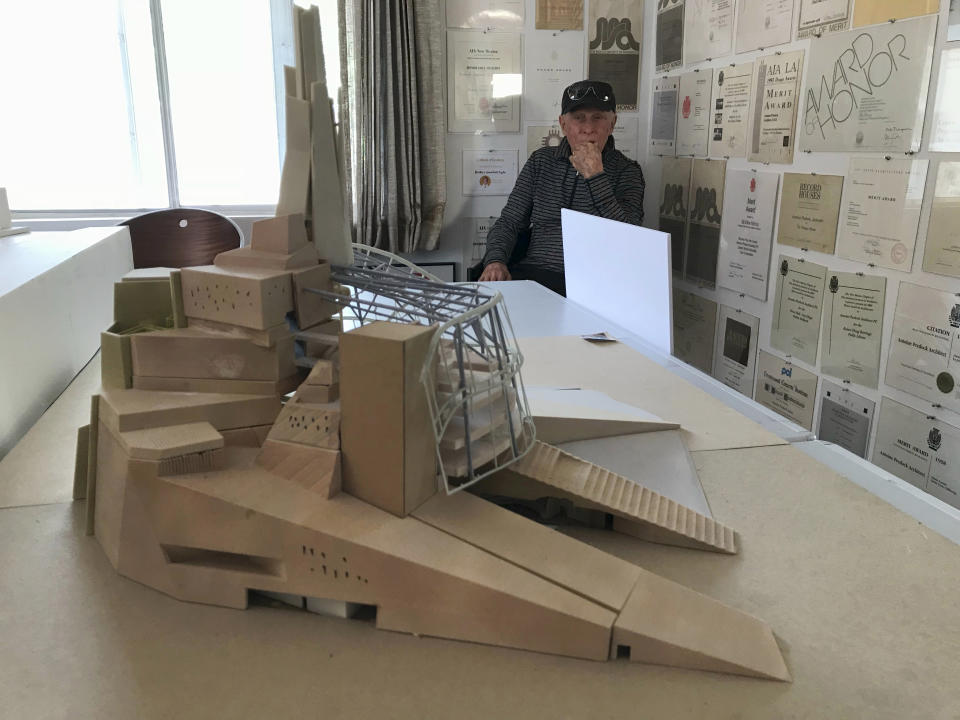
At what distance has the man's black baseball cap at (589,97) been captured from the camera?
10.3 ft

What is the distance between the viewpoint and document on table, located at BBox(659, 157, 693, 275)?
Result: 11.0 feet

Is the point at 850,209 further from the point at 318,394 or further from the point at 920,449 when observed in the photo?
the point at 318,394

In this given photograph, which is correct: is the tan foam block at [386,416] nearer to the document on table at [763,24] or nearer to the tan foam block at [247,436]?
the tan foam block at [247,436]

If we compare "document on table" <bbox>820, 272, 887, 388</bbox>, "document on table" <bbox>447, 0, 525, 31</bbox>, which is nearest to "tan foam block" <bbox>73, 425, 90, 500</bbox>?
"document on table" <bbox>820, 272, 887, 388</bbox>

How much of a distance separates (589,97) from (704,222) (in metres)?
0.70

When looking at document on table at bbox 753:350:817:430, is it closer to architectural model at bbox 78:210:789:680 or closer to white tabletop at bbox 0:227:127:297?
architectural model at bbox 78:210:789:680

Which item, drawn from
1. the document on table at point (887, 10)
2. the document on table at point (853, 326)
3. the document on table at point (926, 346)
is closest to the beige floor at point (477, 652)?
the document on table at point (926, 346)

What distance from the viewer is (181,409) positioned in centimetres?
87

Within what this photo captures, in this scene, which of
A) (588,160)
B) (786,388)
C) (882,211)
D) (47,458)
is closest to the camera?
(47,458)

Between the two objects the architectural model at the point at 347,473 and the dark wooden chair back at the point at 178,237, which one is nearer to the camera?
the architectural model at the point at 347,473

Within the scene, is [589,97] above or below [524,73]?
below

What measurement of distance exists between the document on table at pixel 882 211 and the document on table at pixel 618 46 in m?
1.66

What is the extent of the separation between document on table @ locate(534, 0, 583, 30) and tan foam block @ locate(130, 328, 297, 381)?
318 cm

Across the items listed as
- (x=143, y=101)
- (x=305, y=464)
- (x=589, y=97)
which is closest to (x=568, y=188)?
(x=589, y=97)
